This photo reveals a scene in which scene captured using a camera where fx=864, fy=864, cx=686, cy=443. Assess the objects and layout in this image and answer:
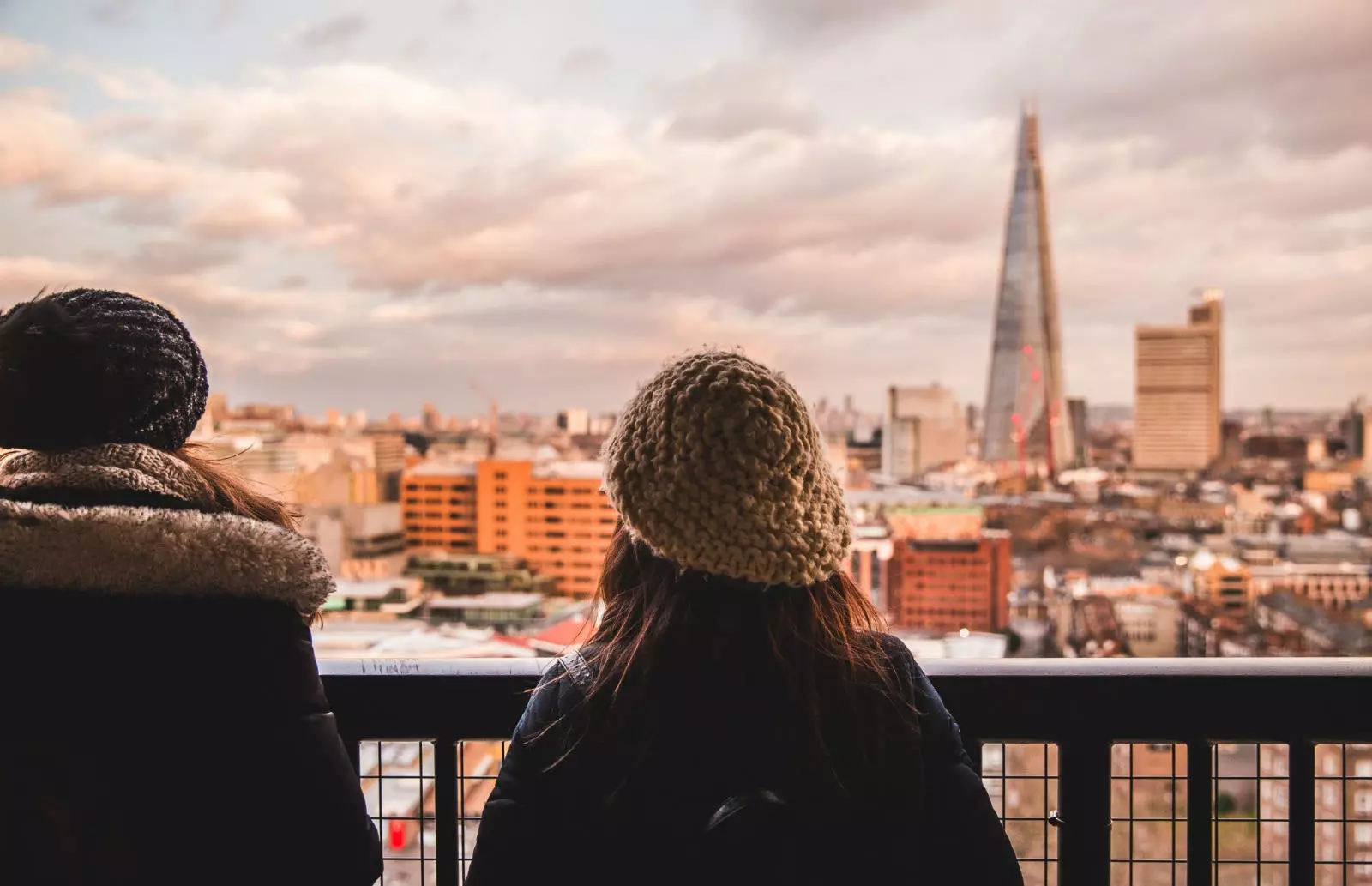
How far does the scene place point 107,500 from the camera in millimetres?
784

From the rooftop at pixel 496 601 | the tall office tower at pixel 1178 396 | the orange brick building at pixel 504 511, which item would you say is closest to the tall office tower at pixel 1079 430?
the tall office tower at pixel 1178 396

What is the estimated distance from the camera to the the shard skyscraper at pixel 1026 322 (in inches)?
1387

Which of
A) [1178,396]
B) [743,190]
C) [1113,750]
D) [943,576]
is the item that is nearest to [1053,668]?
[1113,750]

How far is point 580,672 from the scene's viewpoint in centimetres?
79

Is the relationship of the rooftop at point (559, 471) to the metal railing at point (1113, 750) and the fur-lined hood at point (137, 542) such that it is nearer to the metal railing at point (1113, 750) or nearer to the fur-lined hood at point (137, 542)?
the metal railing at point (1113, 750)

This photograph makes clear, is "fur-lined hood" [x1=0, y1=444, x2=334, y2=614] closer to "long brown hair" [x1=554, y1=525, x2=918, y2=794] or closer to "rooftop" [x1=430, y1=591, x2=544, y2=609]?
"long brown hair" [x1=554, y1=525, x2=918, y2=794]

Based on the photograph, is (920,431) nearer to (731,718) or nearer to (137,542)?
(731,718)

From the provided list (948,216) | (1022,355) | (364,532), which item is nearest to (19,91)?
(364,532)

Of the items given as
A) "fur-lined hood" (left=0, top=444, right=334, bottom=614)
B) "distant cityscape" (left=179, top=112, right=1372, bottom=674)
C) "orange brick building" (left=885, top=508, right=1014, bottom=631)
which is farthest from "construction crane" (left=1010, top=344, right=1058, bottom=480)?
"fur-lined hood" (left=0, top=444, right=334, bottom=614)

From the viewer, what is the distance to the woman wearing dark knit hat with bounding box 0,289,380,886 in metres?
0.71

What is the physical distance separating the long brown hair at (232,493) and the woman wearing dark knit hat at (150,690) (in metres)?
0.07

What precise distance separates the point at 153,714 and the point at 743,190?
43.7 meters

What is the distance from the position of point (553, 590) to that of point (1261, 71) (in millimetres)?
26324

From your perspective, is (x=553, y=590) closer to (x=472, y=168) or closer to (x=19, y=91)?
(x=19, y=91)
